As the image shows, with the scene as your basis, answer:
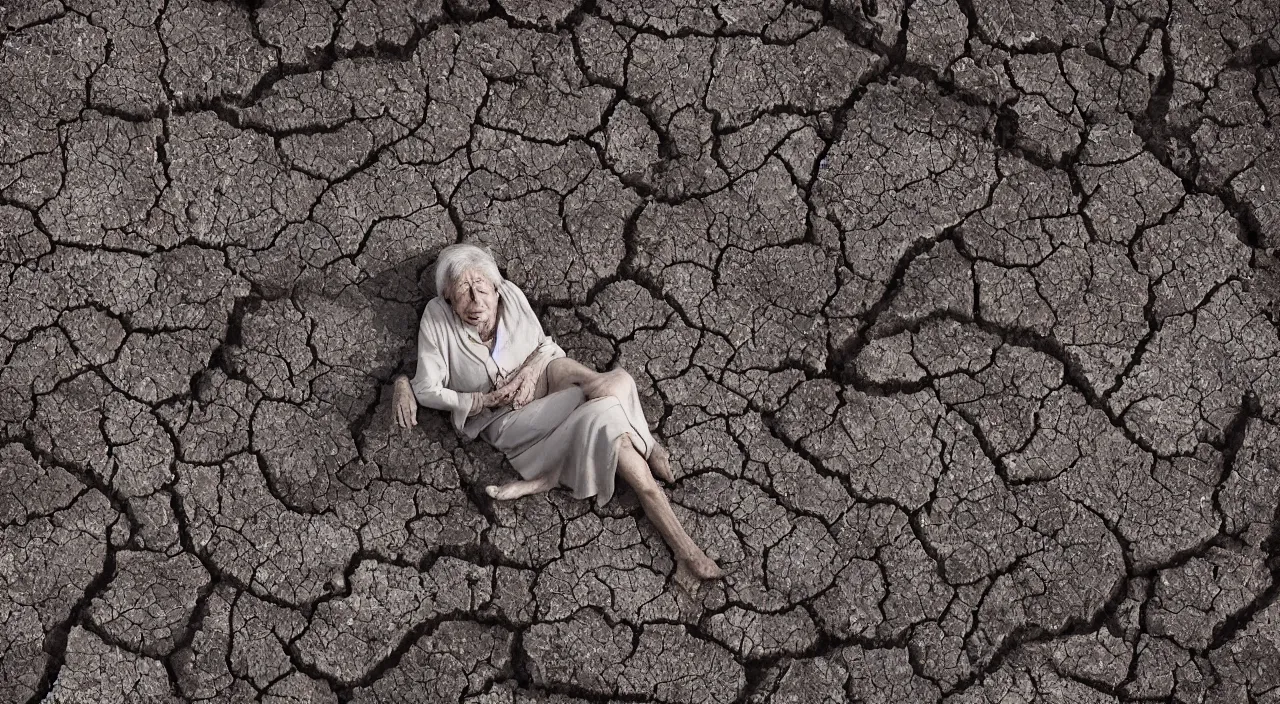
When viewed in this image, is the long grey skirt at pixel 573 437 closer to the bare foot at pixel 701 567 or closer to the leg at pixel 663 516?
the leg at pixel 663 516

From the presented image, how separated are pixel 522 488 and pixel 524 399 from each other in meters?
0.29

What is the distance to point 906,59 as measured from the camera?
212 inches

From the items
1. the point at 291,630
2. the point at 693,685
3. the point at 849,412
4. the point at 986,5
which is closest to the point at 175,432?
the point at 291,630

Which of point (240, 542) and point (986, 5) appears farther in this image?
point (986, 5)

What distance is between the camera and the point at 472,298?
15.8 ft

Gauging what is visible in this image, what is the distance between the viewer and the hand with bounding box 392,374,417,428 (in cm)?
477

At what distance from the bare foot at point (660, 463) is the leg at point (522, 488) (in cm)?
33

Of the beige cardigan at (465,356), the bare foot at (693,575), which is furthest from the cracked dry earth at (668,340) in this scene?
the beige cardigan at (465,356)

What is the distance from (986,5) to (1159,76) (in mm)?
691

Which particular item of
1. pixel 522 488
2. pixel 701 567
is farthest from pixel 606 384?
pixel 701 567

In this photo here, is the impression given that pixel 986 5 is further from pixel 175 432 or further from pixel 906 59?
pixel 175 432

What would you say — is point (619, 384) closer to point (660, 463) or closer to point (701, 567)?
point (660, 463)

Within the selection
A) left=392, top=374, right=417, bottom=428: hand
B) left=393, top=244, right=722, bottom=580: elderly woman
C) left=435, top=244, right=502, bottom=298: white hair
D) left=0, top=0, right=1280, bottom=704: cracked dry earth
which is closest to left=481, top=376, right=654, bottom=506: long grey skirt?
left=393, top=244, right=722, bottom=580: elderly woman

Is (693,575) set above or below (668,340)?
below
